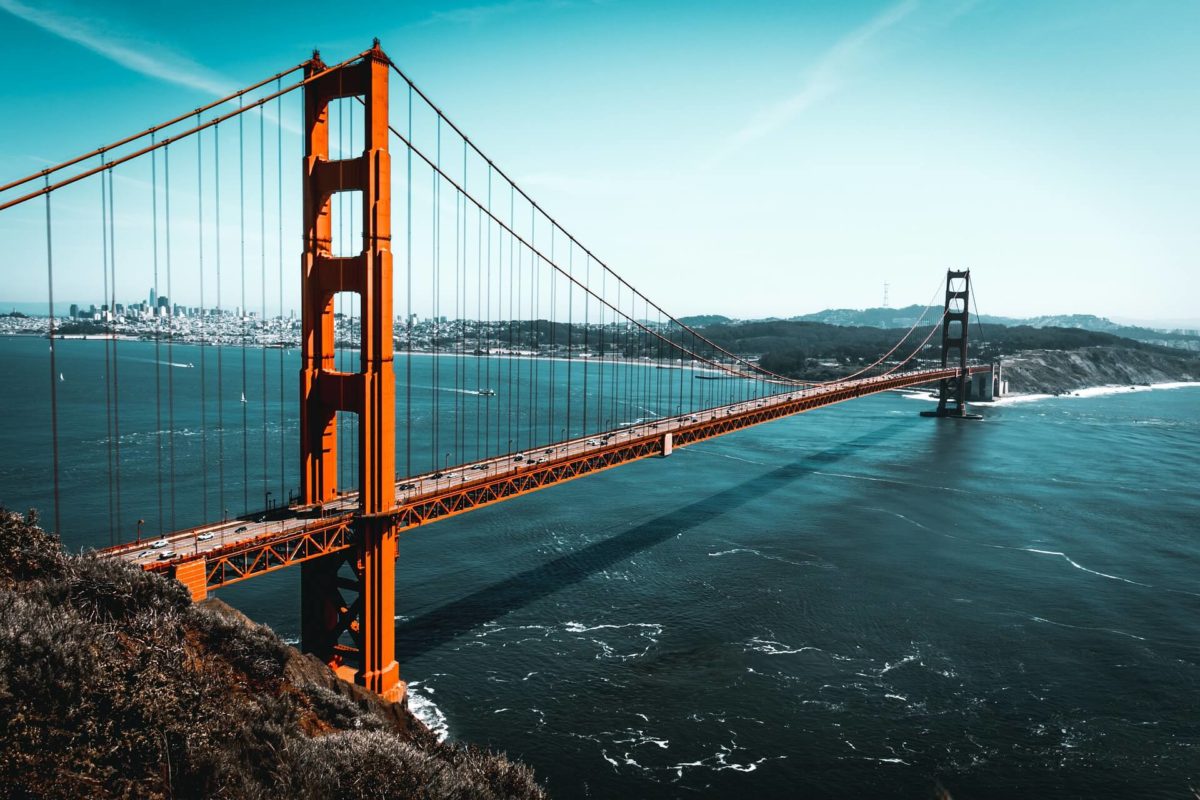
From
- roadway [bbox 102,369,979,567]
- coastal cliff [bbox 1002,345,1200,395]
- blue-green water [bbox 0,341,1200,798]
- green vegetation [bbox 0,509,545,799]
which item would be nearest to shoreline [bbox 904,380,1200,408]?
coastal cliff [bbox 1002,345,1200,395]

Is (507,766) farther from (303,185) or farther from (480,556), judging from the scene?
(480,556)

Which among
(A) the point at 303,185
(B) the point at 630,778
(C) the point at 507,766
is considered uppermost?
(A) the point at 303,185

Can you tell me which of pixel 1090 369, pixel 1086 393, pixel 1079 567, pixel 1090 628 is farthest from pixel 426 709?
pixel 1090 369


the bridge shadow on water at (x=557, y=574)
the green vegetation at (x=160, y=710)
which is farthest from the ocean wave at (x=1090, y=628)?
the green vegetation at (x=160, y=710)

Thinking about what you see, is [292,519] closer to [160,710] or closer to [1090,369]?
[160,710]

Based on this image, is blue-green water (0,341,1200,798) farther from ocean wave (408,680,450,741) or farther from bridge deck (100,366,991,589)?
bridge deck (100,366,991,589)

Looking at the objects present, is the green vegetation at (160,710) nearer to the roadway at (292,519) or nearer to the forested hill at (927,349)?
the roadway at (292,519)

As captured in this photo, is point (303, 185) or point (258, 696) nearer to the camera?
point (258, 696)

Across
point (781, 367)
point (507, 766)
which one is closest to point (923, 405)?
point (781, 367)
